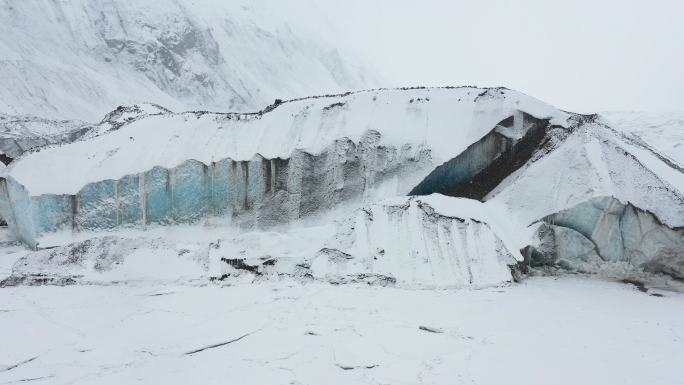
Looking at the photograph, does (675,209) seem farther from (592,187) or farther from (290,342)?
(290,342)

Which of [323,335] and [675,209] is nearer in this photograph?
[323,335]

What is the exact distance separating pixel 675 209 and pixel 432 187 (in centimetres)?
556

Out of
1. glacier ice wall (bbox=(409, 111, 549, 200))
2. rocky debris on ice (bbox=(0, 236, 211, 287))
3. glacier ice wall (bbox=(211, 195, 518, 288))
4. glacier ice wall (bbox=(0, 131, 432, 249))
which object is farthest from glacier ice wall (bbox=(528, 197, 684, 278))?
rocky debris on ice (bbox=(0, 236, 211, 287))

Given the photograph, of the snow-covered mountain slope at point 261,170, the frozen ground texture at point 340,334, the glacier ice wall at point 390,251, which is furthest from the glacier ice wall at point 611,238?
the snow-covered mountain slope at point 261,170

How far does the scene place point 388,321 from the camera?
686 centimetres

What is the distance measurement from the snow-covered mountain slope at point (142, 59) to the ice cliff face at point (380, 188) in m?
29.0

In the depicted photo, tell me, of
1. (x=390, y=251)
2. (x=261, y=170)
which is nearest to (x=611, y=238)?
(x=390, y=251)

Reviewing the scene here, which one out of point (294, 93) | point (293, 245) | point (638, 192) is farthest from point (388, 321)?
point (294, 93)

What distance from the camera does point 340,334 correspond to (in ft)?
20.9

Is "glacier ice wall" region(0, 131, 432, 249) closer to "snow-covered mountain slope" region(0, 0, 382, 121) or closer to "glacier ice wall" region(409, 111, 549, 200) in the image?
"glacier ice wall" region(409, 111, 549, 200)

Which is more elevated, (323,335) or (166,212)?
(166,212)

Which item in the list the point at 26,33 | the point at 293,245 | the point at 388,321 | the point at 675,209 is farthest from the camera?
the point at 26,33

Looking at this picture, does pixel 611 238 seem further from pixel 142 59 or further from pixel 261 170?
pixel 142 59

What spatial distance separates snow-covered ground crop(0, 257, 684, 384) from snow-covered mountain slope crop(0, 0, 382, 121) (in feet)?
114
